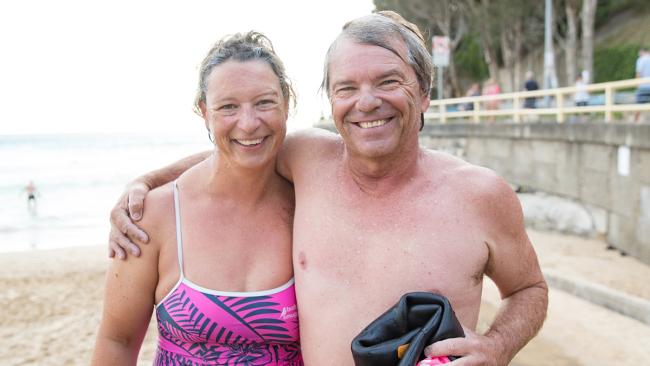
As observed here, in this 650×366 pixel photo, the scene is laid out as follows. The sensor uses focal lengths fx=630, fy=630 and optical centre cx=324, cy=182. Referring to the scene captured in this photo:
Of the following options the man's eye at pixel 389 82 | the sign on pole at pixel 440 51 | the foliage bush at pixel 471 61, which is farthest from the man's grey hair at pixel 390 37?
the foliage bush at pixel 471 61

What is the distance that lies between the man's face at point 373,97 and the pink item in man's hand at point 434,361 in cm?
87

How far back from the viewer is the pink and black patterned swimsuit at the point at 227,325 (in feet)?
8.25

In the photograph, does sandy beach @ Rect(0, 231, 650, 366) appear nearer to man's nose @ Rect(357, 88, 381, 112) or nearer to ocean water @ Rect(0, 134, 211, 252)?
man's nose @ Rect(357, 88, 381, 112)

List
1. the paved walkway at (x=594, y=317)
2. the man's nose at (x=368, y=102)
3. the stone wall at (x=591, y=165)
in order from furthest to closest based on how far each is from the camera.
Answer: the stone wall at (x=591, y=165)
the paved walkway at (x=594, y=317)
the man's nose at (x=368, y=102)

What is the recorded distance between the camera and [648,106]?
929 centimetres

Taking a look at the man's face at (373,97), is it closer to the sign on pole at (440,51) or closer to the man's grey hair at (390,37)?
the man's grey hair at (390,37)

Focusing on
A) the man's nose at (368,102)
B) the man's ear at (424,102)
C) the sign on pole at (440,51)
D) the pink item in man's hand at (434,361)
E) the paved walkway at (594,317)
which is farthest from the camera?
the sign on pole at (440,51)

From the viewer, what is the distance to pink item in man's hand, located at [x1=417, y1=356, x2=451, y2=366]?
1.96 meters

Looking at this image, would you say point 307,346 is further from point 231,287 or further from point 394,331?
point 394,331

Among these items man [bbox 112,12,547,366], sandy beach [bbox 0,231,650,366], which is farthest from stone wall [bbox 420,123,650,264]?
man [bbox 112,12,547,366]

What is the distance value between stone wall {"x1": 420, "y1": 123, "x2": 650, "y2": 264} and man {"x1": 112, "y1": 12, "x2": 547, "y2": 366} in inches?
303

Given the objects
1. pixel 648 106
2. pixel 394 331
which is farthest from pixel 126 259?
pixel 648 106

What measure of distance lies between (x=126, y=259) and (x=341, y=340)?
36.8 inches

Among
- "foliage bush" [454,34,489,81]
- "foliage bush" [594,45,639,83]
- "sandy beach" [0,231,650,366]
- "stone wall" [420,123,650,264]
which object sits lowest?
"sandy beach" [0,231,650,366]
